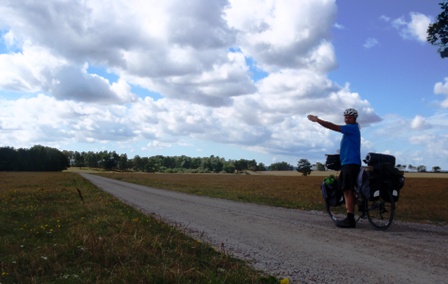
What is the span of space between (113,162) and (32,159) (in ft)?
126

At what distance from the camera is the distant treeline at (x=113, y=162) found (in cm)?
13512

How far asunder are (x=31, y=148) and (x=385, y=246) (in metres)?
159

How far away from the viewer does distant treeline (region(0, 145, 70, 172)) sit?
433ft

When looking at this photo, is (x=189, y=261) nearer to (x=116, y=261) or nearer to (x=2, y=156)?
(x=116, y=261)

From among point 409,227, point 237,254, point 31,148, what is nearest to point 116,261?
point 237,254

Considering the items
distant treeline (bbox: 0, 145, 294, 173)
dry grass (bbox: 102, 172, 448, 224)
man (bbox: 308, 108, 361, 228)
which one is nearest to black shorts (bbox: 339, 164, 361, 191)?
man (bbox: 308, 108, 361, 228)

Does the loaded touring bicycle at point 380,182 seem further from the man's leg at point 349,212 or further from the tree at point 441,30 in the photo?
Result: the tree at point 441,30

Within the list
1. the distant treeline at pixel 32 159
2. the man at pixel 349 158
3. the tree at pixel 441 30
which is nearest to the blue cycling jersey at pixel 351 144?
the man at pixel 349 158

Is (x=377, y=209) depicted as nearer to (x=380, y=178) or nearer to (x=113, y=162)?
(x=380, y=178)

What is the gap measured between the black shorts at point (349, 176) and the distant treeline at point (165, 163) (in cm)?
13001

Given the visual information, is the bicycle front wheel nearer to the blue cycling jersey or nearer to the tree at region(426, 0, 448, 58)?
the blue cycling jersey

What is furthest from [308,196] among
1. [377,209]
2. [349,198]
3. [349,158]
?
[349,158]

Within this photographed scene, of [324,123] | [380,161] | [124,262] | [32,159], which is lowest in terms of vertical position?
[124,262]

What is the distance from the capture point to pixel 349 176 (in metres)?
7.67
